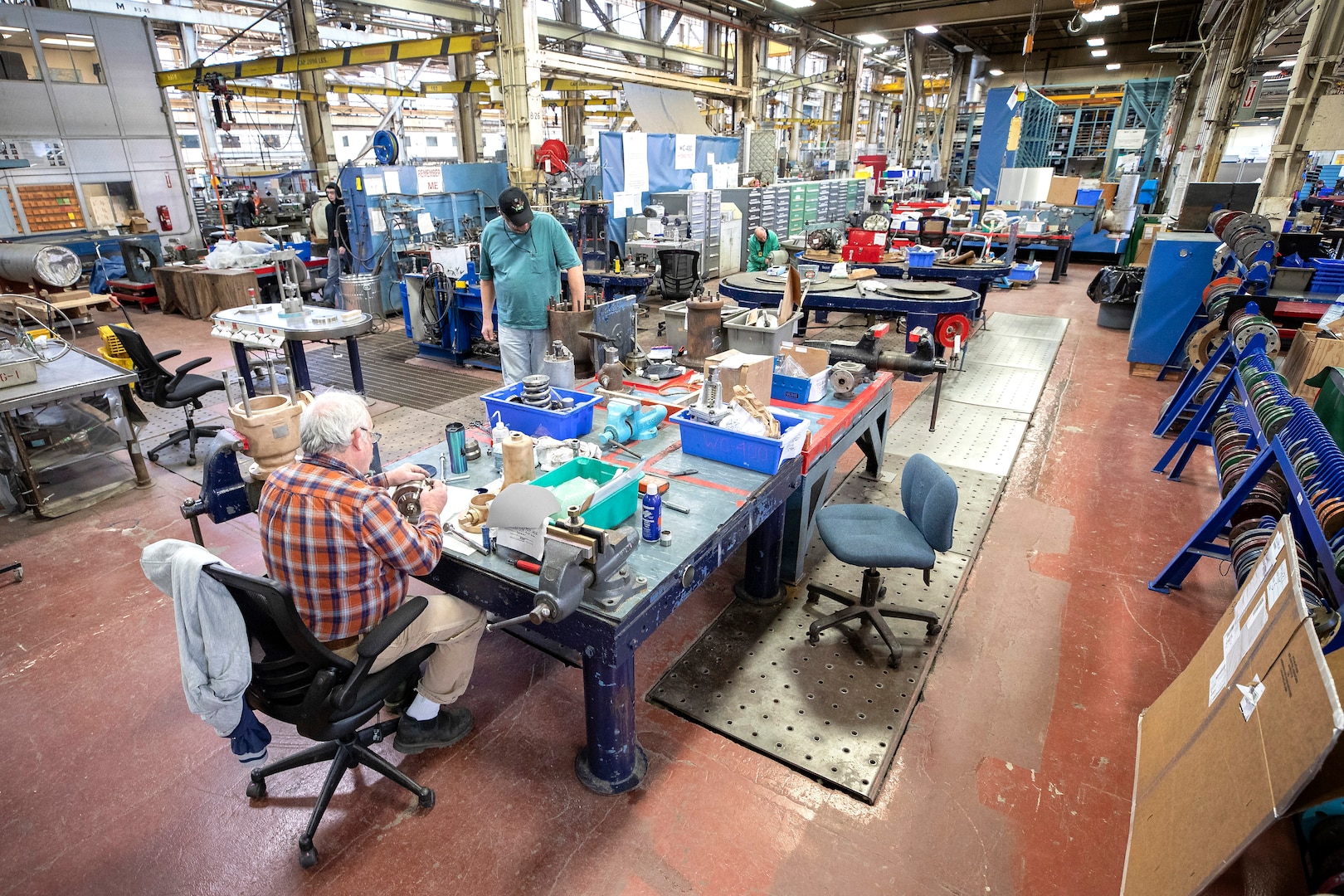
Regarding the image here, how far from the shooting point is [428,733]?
7.52 ft

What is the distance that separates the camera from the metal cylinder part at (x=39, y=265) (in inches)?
218

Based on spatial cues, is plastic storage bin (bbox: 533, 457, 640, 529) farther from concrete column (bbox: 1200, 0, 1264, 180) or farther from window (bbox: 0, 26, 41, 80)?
window (bbox: 0, 26, 41, 80)

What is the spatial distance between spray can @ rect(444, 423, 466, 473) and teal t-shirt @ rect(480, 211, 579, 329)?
1828 mm

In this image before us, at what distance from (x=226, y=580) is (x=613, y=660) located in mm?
917

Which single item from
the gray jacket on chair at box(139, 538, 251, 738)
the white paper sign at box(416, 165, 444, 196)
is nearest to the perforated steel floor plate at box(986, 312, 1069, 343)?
the white paper sign at box(416, 165, 444, 196)

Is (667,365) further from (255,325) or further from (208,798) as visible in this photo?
(255,325)

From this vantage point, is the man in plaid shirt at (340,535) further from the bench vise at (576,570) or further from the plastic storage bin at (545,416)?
the plastic storage bin at (545,416)

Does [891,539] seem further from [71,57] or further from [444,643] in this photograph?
[71,57]

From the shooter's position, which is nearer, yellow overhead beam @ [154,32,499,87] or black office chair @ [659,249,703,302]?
yellow overhead beam @ [154,32,499,87]

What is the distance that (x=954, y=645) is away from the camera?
2.75 metres

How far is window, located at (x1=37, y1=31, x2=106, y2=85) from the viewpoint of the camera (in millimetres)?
8094

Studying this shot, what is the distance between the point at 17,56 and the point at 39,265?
4.59m

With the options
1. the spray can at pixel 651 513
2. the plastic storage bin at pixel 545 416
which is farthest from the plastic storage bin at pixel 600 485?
the plastic storage bin at pixel 545 416

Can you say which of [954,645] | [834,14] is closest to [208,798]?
[954,645]
